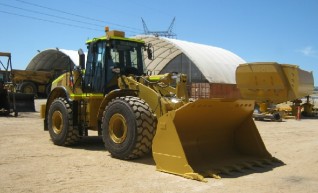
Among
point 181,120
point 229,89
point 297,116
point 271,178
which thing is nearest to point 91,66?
point 181,120

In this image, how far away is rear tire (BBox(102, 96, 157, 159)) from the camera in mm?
6855

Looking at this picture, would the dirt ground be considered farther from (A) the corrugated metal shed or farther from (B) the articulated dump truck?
(A) the corrugated metal shed

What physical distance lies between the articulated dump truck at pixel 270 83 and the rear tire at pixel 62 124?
36.4 ft

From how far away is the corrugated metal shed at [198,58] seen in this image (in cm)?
2658

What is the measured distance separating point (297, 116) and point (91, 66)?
45.5 ft

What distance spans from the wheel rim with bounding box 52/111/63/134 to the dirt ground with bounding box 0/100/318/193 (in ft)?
1.61

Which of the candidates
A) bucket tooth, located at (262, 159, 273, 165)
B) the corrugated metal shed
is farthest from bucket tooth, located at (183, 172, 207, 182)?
the corrugated metal shed

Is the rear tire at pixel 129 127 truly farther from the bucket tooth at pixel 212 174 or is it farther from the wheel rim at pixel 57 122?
the wheel rim at pixel 57 122

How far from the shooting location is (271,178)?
591 cm

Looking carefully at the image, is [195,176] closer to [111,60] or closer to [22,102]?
[111,60]

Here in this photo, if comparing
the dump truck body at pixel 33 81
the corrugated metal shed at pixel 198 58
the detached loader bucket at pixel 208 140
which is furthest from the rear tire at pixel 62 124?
the dump truck body at pixel 33 81

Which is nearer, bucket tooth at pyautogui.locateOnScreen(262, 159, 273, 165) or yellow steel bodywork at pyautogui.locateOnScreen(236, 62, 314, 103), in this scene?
bucket tooth at pyautogui.locateOnScreen(262, 159, 273, 165)

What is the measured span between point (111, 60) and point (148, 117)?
6.96 ft

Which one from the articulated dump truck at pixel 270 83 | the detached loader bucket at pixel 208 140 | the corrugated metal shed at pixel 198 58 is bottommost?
the detached loader bucket at pixel 208 140
